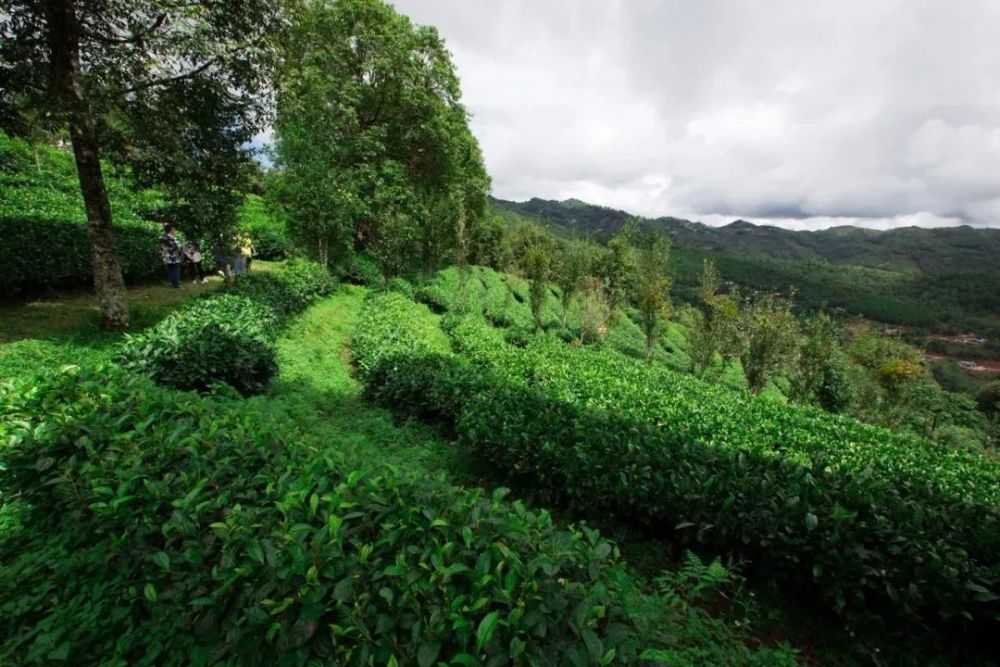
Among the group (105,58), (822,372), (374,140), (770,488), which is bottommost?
(822,372)

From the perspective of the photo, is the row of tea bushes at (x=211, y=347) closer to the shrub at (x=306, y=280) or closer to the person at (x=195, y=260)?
the shrub at (x=306, y=280)

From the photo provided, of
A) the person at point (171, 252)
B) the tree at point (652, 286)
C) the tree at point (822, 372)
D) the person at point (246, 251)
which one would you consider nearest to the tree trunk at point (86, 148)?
the person at point (171, 252)

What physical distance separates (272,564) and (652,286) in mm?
24528

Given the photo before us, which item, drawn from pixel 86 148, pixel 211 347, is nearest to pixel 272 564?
pixel 211 347

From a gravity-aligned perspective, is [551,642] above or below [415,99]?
below

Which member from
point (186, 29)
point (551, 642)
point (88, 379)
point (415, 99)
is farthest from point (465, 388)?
point (415, 99)

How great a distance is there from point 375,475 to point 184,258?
1498cm

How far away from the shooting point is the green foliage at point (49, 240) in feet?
30.9

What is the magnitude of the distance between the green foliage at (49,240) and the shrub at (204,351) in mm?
3941

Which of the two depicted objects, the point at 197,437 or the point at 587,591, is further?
the point at 197,437

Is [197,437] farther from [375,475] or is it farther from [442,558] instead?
[442,558]

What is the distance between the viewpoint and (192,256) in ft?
46.4

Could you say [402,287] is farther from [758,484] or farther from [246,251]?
[758,484]

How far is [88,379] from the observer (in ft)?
14.3
